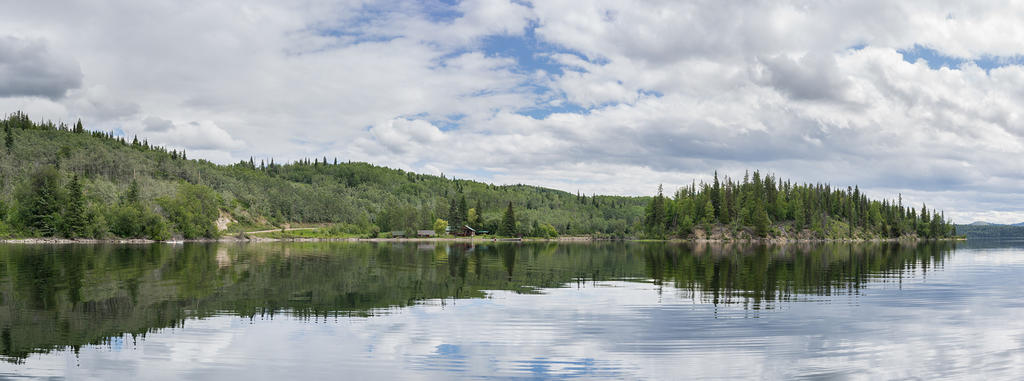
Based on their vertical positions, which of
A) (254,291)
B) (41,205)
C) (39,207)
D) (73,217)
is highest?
(41,205)

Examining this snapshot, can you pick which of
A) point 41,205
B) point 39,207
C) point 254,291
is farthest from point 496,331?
point 39,207

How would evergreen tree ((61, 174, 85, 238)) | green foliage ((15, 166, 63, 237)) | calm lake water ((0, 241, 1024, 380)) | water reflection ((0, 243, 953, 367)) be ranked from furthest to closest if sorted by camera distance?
1. evergreen tree ((61, 174, 85, 238))
2. green foliage ((15, 166, 63, 237))
3. water reflection ((0, 243, 953, 367))
4. calm lake water ((0, 241, 1024, 380))

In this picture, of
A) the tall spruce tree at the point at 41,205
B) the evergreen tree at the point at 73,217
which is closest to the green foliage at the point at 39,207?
the tall spruce tree at the point at 41,205

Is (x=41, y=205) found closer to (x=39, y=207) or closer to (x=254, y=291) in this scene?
(x=39, y=207)

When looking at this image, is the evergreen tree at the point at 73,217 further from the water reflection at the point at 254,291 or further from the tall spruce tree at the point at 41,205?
the water reflection at the point at 254,291

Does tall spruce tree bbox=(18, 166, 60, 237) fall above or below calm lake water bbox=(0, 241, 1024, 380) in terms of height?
above

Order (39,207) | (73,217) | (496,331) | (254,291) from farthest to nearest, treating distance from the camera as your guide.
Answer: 1. (73,217)
2. (39,207)
3. (254,291)
4. (496,331)

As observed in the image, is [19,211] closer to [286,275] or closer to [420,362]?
[286,275]

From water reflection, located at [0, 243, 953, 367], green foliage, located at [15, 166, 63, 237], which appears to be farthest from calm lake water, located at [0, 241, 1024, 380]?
green foliage, located at [15, 166, 63, 237]

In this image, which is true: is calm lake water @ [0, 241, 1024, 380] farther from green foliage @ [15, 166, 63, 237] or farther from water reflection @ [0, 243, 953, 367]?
green foliage @ [15, 166, 63, 237]

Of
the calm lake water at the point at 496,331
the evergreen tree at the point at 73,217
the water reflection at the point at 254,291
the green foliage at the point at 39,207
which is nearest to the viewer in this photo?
the calm lake water at the point at 496,331

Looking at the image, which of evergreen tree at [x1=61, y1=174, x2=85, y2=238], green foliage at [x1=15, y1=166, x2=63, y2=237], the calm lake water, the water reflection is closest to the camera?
the calm lake water

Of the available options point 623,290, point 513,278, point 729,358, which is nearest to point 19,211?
point 513,278

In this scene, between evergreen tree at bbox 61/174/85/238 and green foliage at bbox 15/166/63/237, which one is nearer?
green foliage at bbox 15/166/63/237
